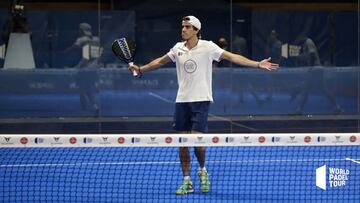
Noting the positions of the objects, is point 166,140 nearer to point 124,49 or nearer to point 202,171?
point 202,171

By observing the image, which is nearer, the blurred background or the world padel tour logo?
the world padel tour logo

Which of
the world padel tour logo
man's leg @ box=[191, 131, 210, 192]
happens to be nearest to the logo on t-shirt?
man's leg @ box=[191, 131, 210, 192]

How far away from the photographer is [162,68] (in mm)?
13125

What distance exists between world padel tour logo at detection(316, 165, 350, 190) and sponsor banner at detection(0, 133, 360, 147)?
1410mm

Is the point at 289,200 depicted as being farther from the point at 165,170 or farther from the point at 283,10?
the point at 283,10

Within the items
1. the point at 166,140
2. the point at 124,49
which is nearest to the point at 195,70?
the point at 124,49

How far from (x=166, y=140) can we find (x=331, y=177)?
7.98 ft

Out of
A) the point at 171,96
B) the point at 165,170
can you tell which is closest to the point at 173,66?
the point at 171,96

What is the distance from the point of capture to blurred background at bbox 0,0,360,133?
42.0 ft

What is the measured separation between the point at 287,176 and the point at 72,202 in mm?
2390

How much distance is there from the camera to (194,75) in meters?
7.26

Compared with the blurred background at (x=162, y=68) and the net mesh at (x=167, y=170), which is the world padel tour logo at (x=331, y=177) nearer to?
the net mesh at (x=167, y=170)

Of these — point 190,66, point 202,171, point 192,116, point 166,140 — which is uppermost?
point 190,66

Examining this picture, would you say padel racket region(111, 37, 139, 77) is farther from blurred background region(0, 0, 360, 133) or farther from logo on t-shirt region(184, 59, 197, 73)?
blurred background region(0, 0, 360, 133)
